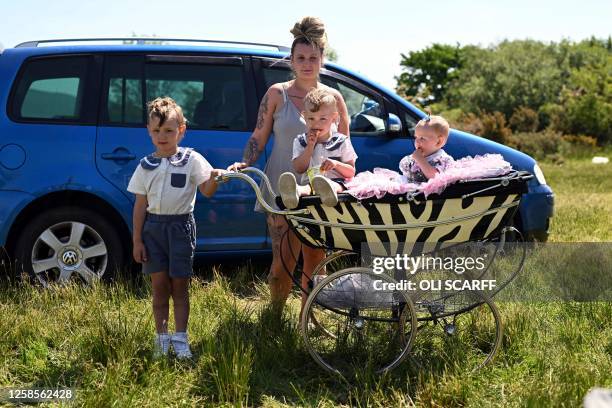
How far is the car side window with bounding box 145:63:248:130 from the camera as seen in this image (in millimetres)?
5637

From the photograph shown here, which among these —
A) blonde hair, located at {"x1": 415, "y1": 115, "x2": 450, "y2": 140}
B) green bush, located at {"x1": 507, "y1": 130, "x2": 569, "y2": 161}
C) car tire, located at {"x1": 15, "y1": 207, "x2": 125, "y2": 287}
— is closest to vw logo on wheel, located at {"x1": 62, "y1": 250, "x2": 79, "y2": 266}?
car tire, located at {"x1": 15, "y1": 207, "x2": 125, "y2": 287}

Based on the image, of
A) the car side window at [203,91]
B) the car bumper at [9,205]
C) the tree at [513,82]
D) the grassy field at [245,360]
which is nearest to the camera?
the grassy field at [245,360]

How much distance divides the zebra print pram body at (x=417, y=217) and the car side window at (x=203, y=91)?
214 cm

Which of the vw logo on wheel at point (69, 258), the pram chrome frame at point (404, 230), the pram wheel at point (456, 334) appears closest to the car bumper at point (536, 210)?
the pram wheel at point (456, 334)

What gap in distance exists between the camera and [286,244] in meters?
4.46

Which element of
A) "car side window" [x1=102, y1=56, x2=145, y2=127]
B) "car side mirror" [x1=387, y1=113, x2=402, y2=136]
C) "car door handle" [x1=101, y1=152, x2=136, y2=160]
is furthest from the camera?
"car side mirror" [x1=387, y1=113, x2=402, y2=136]

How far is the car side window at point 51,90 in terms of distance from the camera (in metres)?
5.39

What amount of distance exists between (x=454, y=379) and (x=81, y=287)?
8.98 ft

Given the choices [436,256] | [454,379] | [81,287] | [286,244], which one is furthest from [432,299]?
[81,287]

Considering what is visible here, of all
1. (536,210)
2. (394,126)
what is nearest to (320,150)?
(394,126)

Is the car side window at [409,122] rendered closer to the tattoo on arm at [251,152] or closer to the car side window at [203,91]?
the car side window at [203,91]

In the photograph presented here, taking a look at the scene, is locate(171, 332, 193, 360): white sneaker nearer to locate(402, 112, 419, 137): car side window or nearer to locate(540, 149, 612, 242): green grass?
locate(402, 112, 419, 137): car side window

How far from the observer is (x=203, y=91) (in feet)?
18.7

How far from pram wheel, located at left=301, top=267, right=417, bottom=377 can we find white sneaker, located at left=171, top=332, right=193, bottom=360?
62 centimetres
